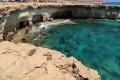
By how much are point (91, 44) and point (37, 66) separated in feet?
90.4

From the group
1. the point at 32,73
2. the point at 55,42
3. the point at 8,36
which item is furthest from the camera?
the point at 8,36

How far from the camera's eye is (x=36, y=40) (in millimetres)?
37406

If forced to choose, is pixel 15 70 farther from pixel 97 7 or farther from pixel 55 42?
pixel 97 7

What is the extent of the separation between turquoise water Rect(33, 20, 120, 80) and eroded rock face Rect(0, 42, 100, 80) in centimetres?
1212

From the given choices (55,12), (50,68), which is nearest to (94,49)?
(50,68)

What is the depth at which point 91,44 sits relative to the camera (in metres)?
37.2

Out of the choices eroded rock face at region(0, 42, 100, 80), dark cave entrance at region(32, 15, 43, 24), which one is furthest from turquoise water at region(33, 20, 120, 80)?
eroded rock face at region(0, 42, 100, 80)

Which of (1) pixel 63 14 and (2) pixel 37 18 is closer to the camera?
(2) pixel 37 18

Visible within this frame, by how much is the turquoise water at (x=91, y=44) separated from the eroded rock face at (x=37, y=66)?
39.8 feet

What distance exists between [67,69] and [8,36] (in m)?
30.5

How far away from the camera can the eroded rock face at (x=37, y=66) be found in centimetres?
977

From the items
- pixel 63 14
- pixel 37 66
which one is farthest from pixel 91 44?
pixel 63 14

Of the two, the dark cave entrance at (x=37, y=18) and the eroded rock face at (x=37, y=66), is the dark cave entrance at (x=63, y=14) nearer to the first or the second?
the dark cave entrance at (x=37, y=18)

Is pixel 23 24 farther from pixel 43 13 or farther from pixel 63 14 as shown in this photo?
pixel 63 14
